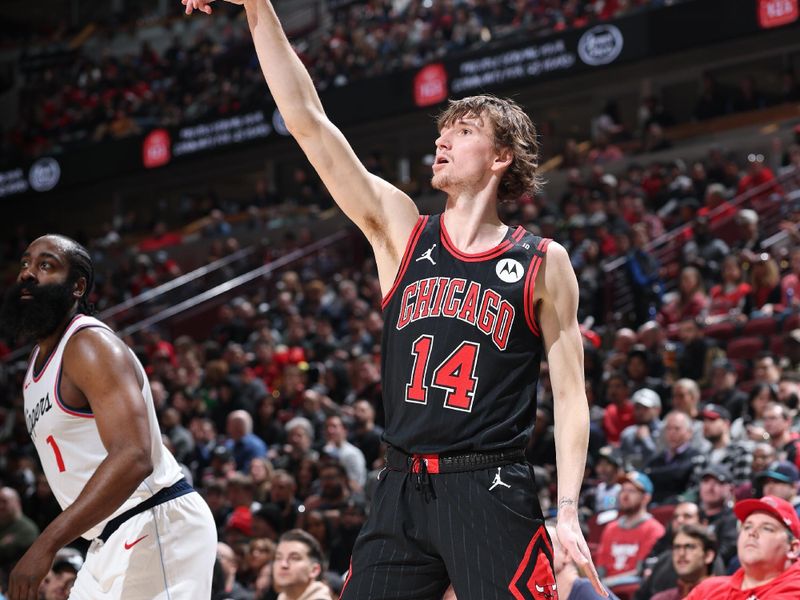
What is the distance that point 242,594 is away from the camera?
7.77 metres

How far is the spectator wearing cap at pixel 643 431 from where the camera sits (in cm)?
923

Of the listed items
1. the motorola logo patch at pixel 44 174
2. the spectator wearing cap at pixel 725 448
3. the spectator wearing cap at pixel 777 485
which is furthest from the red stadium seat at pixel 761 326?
the motorola logo patch at pixel 44 174

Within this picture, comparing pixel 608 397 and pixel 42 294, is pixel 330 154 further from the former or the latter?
pixel 608 397

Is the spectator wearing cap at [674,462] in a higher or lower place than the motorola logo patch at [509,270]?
lower

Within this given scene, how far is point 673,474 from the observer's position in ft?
28.0

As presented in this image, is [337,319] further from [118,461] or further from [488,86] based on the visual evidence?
[118,461]

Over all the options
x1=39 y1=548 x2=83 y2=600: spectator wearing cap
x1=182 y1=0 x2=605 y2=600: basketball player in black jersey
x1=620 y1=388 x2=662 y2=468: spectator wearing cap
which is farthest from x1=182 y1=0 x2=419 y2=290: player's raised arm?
x1=620 y1=388 x2=662 y2=468: spectator wearing cap

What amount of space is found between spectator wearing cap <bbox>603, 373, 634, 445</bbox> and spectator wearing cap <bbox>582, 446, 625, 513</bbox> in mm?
1085

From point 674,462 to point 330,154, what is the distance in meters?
5.86

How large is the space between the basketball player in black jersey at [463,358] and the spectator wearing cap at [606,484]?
5189 millimetres

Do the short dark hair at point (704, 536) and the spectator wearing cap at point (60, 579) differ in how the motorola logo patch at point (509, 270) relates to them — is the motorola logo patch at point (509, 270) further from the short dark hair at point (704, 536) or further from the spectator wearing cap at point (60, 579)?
the spectator wearing cap at point (60, 579)

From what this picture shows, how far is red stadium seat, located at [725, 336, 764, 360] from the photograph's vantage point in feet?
35.6

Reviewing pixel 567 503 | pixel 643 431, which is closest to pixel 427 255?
pixel 567 503

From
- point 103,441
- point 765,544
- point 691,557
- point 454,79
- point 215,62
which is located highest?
point 215,62
